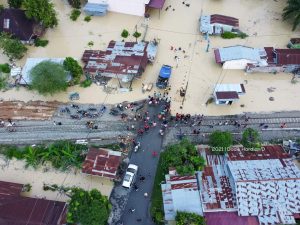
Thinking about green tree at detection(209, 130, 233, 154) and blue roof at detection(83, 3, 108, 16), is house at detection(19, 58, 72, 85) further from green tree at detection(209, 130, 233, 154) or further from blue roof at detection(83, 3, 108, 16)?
green tree at detection(209, 130, 233, 154)

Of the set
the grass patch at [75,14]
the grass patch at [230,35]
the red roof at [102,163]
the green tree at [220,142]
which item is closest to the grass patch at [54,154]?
the red roof at [102,163]

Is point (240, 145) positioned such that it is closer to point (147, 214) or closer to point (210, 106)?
point (210, 106)

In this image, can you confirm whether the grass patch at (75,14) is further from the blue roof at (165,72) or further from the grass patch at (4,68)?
the blue roof at (165,72)

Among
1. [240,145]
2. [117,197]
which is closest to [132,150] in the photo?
[117,197]

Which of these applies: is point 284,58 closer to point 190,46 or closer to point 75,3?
point 190,46

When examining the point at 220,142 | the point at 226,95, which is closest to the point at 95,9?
the point at 226,95

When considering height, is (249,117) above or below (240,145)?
above

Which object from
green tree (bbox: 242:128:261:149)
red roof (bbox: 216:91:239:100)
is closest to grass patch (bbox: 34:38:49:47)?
red roof (bbox: 216:91:239:100)
